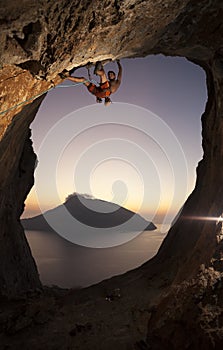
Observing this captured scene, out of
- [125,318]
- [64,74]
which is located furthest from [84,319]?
[64,74]

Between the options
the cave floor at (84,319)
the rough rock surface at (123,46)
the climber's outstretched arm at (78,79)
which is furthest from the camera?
the climber's outstretched arm at (78,79)

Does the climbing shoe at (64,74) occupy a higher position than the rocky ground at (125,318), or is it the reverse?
the climbing shoe at (64,74)

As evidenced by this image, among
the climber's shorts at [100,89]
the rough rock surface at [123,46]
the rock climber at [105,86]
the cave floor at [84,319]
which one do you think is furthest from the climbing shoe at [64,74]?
the cave floor at [84,319]

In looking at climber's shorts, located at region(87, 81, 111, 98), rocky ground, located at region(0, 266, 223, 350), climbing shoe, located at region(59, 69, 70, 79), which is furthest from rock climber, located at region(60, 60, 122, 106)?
rocky ground, located at region(0, 266, 223, 350)

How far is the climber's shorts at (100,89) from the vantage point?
26.6 feet

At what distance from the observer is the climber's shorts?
8102mm

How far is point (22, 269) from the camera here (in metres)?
12.2

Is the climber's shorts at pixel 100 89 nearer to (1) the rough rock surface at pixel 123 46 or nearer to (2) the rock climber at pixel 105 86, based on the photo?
(2) the rock climber at pixel 105 86

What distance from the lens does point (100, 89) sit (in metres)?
8.16

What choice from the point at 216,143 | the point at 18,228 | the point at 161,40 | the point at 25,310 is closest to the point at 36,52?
the point at 161,40

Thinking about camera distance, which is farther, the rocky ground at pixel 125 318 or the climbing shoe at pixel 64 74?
the climbing shoe at pixel 64 74

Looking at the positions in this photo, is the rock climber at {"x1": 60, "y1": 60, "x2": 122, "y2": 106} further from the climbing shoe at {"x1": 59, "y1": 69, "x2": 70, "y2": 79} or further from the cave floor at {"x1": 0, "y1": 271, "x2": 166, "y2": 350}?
the cave floor at {"x1": 0, "y1": 271, "x2": 166, "y2": 350}

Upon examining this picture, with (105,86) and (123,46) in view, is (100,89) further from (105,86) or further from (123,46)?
(123,46)

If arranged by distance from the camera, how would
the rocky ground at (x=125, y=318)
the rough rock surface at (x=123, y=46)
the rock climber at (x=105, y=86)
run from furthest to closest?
1. the rock climber at (x=105, y=86)
2. the rocky ground at (x=125, y=318)
3. the rough rock surface at (x=123, y=46)
